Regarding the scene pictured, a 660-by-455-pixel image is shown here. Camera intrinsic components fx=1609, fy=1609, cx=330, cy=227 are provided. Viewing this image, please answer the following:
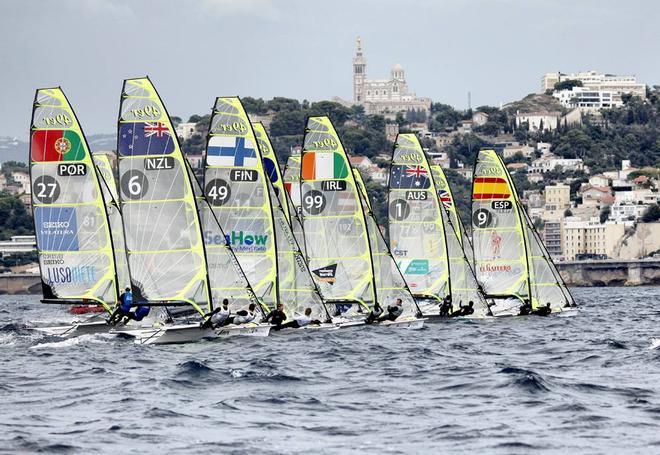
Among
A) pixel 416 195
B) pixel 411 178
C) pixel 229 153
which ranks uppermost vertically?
pixel 229 153

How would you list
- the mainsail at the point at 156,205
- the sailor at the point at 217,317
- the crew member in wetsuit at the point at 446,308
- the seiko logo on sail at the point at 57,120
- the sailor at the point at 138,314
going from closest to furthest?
the sailor at the point at 217,317, the mainsail at the point at 156,205, the sailor at the point at 138,314, the seiko logo on sail at the point at 57,120, the crew member in wetsuit at the point at 446,308

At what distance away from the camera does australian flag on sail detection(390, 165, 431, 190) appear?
191ft

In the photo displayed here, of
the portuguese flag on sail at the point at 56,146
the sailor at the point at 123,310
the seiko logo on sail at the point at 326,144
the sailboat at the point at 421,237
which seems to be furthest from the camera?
the sailboat at the point at 421,237

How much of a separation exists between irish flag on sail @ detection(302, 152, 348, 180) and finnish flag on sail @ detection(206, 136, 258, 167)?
4.35 metres

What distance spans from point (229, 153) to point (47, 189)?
5.51m

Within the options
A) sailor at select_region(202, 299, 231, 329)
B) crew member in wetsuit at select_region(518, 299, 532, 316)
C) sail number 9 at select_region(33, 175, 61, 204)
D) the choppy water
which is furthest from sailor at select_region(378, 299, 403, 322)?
sail number 9 at select_region(33, 175, 61, 204)

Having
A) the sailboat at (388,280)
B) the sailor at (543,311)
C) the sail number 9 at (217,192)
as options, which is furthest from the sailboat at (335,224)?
the sailor at (543,311)

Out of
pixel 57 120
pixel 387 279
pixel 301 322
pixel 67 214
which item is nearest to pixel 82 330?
Result: pixel 67 214

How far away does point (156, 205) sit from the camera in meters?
43.0

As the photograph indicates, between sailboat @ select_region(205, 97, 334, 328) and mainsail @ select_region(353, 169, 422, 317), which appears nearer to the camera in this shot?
sailboat @ select_region(205, 97, 334, 328)

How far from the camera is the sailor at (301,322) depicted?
151 ft

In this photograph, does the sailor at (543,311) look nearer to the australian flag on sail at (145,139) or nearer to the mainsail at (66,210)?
the mainsail at (66,210)

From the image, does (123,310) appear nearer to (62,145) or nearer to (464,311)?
(62,145)

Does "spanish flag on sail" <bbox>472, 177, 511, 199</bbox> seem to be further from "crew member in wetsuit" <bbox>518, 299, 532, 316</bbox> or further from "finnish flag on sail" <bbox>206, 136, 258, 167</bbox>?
"finnish flag on sail" <bbox>206, 136, 258, 167</bbox>
